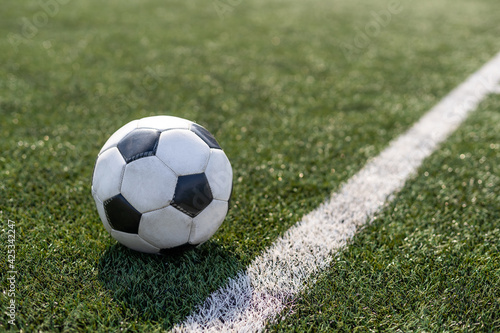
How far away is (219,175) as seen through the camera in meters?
2.11

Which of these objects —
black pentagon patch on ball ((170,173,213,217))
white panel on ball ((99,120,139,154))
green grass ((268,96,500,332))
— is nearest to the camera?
green grass ((268,96,500,332))

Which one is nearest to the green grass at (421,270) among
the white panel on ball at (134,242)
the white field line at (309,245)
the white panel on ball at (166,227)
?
the white field line at (309,245)

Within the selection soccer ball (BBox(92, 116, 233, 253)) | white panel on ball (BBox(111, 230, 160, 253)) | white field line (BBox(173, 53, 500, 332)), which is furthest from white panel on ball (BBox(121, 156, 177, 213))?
white field line (BBox(173, 53, 500, 332))

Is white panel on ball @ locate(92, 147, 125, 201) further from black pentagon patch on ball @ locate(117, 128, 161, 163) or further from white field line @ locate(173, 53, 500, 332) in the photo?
white field line @ locate(173, 53, 500, 332)

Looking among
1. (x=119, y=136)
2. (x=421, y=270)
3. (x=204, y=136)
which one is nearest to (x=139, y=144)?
(x=119, y=136)

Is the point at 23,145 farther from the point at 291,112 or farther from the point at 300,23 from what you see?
the point at 300,23

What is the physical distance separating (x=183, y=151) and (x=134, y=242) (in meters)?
0.50

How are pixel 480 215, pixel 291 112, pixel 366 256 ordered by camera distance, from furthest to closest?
pixel 291 112 < pixel 480 215 < pixel 366 256

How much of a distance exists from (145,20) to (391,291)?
704 cm

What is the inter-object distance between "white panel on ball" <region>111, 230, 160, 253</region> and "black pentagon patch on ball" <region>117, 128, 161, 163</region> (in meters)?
0.36

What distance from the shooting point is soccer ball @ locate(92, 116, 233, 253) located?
6.45 ft

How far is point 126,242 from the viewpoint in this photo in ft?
6.86

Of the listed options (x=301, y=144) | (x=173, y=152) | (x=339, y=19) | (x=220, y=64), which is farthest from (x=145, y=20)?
(x=173, y=152)

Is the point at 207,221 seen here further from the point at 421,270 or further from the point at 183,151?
the point at 421,270
